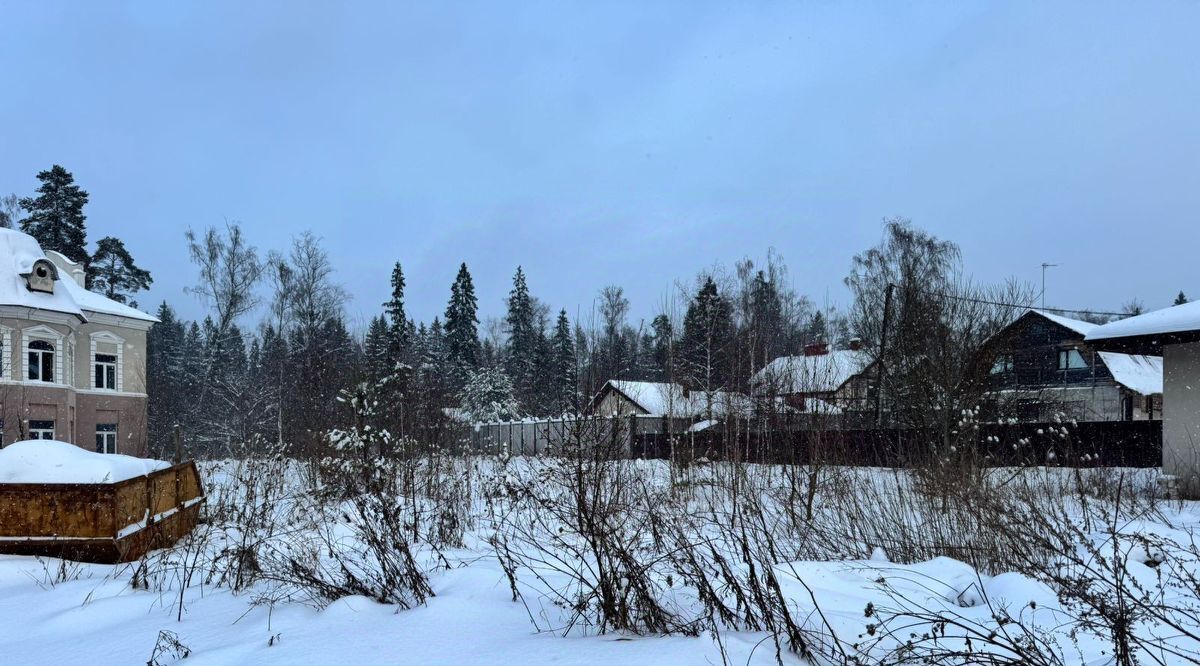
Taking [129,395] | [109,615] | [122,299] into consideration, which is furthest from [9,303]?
[109,615]

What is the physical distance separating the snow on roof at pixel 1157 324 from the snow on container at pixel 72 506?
1204cm

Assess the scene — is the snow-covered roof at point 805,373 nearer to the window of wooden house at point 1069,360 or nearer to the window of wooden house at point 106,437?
the window of wooden house at point 1069,360

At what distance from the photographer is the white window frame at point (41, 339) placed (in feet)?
73.4

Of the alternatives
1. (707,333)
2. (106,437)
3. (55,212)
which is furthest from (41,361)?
(707,333)

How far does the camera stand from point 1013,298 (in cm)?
1764

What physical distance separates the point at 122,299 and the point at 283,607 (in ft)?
141

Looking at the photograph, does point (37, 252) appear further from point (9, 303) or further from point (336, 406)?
point (336, 406)

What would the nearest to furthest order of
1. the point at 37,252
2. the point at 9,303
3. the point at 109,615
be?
the point at 109,615
the point at 9,303
the point at 37,252

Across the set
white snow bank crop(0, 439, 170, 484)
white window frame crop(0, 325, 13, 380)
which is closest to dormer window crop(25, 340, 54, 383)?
white window frame crop(0, 325, 13, 380)

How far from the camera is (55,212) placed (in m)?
34.0

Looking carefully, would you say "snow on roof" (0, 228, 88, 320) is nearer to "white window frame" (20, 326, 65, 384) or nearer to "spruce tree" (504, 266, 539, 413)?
"white window frame" (20, 326, 65, 384)

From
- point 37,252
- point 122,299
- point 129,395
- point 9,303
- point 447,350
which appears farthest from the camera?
point 447,350

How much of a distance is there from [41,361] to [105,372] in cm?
288

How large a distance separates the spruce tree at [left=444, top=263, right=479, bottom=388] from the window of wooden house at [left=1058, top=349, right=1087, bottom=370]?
32.3 m
